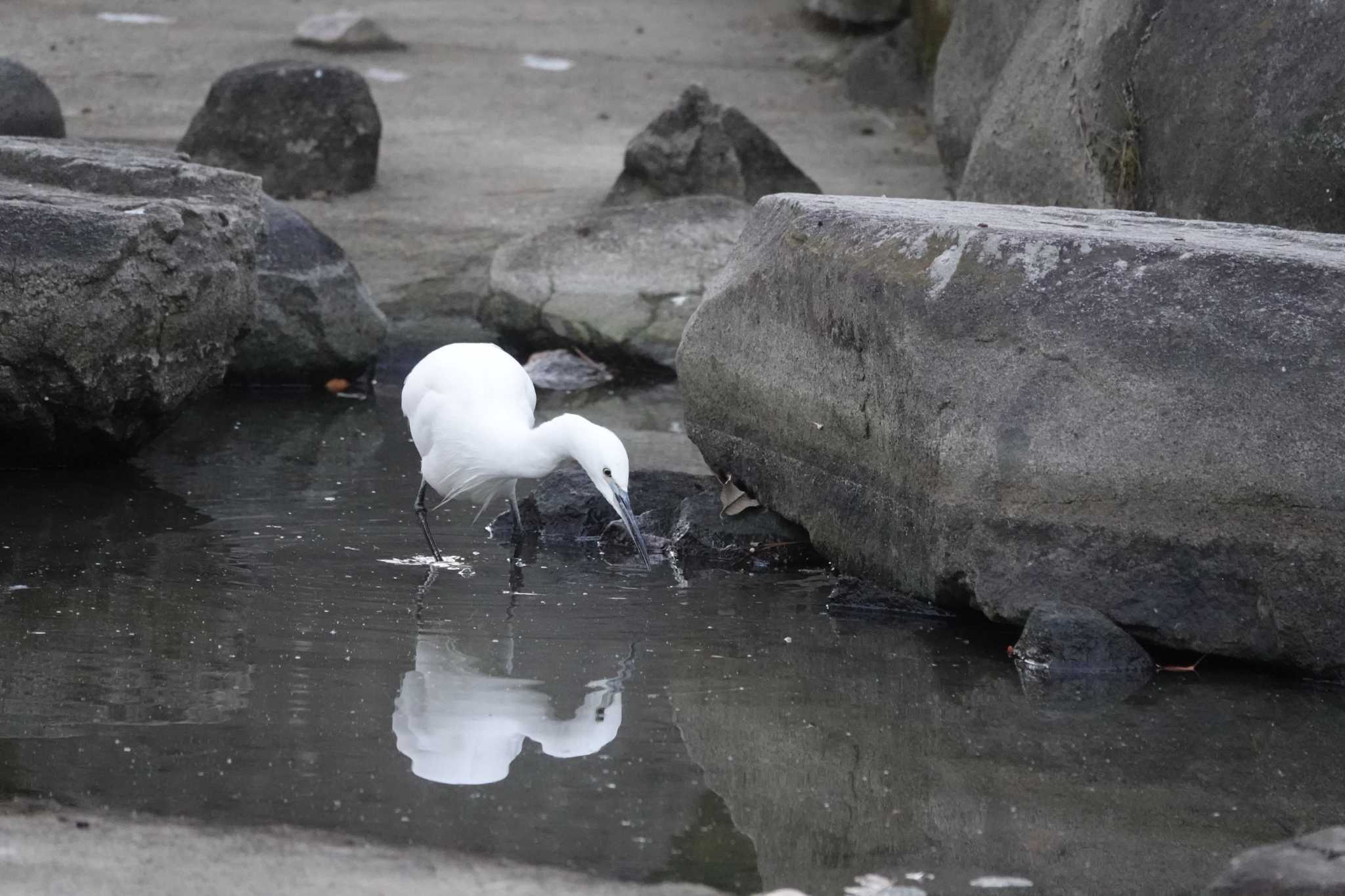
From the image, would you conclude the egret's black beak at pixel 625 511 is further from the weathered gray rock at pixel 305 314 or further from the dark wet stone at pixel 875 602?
the weathered gray rock at pixel 305 314

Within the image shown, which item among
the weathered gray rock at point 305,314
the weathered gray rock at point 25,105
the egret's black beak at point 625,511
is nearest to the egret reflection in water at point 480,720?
the egret's black beak at point 625,511

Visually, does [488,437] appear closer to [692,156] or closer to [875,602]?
[875,602]

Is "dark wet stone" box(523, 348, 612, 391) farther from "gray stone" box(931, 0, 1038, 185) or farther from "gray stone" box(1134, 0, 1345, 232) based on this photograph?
"gray stone" box(1134, 0, 1345, 232)

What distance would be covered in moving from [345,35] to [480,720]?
11.9 metres

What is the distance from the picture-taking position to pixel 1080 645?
4.32 metres

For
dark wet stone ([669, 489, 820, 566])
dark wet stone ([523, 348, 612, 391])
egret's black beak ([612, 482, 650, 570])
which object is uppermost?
egret's black beak ([612, 482, 650, 570])

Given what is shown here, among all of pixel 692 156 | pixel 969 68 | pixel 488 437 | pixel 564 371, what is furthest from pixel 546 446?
pixel 969 68

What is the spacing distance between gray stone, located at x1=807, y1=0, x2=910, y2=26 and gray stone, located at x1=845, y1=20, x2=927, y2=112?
1188 millimetres

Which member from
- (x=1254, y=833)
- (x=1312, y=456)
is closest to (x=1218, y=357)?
(x=1312, y=456)

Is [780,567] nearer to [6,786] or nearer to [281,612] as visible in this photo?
[281,612]

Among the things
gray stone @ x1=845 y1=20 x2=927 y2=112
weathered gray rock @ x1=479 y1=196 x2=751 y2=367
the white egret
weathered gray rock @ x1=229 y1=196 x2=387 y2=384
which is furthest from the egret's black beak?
gray stone @ x1=845 y1=20 x2=927 y2=112

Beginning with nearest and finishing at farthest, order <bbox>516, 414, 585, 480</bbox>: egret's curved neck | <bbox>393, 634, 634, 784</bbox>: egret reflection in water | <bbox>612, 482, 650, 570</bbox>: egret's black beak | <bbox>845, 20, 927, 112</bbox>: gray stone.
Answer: <bbox>393, 634, 634, 784</bbox>: egret reflection in water
<bbox>612, 482, 650, 570</bbox>: egret's black beak
<bbox>516, 414, 585, 480</bbox>: egret's curved neck
<bbox>845, 20, 927, 112</bbox>: gray stone

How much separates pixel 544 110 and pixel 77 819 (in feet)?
36.3

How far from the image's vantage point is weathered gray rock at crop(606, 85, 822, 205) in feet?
34.3
